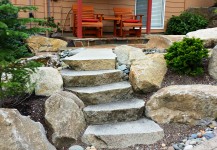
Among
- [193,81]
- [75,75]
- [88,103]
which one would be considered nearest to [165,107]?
[193,81]

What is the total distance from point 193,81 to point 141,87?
2.60 ft

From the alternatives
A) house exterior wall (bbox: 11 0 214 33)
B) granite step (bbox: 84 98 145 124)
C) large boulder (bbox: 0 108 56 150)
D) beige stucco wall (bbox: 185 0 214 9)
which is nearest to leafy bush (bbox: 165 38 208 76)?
granite step (bbox: 84 98 145 124)

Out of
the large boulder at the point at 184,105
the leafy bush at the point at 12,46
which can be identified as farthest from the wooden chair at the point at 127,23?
the leafy bush at the point at 12,46

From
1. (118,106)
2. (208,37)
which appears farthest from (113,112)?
(208,37)

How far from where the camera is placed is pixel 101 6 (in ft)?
24.6

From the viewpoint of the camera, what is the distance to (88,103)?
328 cm

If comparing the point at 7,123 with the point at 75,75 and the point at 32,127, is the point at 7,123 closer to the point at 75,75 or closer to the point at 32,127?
the point at 32,127

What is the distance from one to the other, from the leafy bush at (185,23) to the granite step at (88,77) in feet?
16.1

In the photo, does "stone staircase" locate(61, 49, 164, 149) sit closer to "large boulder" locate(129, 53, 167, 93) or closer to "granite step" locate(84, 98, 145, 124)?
"granite step" locate(84, 98, 145, 124)

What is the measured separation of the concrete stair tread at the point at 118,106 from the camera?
3.13 meters

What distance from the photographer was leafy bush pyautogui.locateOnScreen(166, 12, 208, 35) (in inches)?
308

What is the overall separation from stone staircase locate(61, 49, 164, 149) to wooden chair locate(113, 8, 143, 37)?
9.62 feet

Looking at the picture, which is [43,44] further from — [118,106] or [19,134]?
[19,134]

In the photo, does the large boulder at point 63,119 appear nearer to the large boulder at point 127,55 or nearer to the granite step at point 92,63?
the granite step at point 92,63
